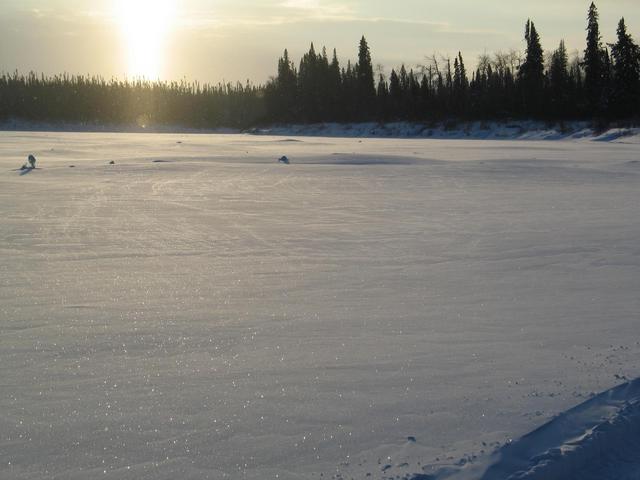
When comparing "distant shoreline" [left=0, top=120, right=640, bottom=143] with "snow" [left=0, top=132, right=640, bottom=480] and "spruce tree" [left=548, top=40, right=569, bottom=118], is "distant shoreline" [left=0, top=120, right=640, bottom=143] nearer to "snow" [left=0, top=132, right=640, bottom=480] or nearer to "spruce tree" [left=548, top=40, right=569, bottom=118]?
"spruce tree" [left=548, top=40, right=569, bottom=118]

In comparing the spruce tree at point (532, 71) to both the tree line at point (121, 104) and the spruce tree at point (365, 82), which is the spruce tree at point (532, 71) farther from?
the tree line at point (121, 104)

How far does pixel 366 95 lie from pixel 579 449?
76.6 meters

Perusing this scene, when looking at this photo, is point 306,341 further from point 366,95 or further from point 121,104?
point 121,104

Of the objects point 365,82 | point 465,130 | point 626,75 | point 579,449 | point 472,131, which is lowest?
point 579,449

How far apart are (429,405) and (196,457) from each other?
1062mm

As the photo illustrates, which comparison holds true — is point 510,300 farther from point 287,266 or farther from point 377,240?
point 377,240

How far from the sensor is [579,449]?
8.64 feet

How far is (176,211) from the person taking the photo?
9039 millimetres

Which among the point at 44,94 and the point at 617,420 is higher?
the point at 44,94

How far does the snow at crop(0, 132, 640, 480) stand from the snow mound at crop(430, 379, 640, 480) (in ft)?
0.05

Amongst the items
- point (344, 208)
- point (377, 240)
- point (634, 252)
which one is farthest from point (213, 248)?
point (634, 252)

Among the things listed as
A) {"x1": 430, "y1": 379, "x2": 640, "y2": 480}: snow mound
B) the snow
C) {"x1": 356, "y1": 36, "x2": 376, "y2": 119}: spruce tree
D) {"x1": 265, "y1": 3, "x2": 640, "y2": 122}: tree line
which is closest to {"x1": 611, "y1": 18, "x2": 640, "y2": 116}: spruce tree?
{"x1": 265, "y1": 3, "x2": 640, "y2": 122}: tree line

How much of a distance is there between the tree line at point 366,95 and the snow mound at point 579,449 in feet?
168

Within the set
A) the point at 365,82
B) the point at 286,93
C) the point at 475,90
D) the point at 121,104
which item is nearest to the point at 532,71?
the point at 475,90
